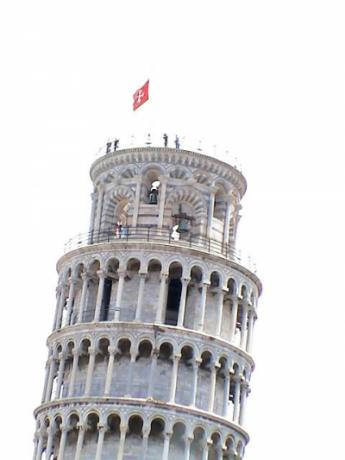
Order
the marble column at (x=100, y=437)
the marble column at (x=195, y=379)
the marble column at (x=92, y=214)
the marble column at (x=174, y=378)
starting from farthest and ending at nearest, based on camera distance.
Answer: the marble column at (x=92, y=214) → the marble column at (x=195, y=379) → the marble column at (x=174, y=378) → the marble column at (x=100, y=437)

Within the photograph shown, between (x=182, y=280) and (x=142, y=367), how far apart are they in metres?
5.74

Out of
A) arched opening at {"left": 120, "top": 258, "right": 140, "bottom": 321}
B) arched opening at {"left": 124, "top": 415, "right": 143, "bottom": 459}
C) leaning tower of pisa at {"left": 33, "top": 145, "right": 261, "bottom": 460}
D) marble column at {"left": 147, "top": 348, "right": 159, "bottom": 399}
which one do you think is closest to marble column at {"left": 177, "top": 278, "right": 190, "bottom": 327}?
leaning tower of pisa at {"left": 33, "top": 145, "right": 261, "bottom": 460}

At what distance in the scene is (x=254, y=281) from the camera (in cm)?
7706

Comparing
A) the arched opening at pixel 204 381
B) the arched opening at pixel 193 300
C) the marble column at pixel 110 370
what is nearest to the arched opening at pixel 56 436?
the marble column at pixel 110 370

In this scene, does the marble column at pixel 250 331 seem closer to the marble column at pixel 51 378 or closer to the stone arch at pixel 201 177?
the stone arch at pixel 201 177

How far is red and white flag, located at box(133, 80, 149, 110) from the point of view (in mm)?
78062

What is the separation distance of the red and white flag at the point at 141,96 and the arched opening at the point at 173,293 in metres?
11.2

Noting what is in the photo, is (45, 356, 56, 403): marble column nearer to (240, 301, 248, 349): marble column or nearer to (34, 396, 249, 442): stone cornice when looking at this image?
(34, 396, 249, 442): stone cornice

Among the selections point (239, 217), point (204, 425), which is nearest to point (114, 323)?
point (204, 425)

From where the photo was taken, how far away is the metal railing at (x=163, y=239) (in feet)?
246

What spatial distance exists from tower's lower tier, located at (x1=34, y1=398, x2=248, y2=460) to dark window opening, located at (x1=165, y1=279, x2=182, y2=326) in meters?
5.99

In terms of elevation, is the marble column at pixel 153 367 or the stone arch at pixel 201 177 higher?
the stone arch at pixel 201 177

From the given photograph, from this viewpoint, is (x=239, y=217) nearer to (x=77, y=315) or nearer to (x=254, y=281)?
(x=254, y=281)

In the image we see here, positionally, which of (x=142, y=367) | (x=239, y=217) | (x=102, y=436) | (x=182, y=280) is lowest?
(x=102, y=436)
